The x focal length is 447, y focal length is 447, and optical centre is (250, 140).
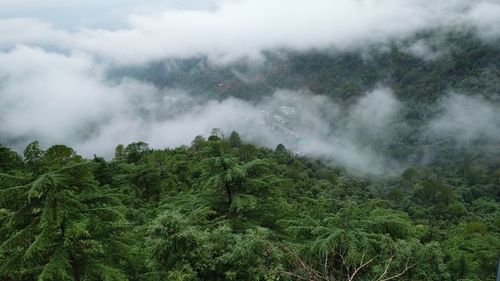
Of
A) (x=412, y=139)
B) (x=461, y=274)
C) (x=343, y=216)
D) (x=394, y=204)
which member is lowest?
(x=461, y=274)

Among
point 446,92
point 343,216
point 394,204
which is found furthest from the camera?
point 446,92

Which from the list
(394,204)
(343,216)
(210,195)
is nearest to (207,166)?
(210,195)

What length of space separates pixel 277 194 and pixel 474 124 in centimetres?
16954

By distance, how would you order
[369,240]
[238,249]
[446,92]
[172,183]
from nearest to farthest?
[238,249], [369,240], [172,183], [446,92]

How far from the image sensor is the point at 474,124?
16400 cm

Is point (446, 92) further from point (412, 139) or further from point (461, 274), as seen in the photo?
point (461, 274)

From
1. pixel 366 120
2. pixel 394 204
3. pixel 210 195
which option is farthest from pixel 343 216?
pixel 366 120

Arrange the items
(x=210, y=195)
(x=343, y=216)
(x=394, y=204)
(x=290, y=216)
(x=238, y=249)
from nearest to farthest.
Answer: (x=238, y=249) < (x=343, y=216) < (x=210, y=195) < (x=290, y=216) < (x=394, y=204)

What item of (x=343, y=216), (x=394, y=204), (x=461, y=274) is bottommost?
(x=461, y=274)

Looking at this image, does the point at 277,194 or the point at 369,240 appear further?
the point at 277,194

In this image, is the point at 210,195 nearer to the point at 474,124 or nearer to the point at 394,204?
the point at 394,204

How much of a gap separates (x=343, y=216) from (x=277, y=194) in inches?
103

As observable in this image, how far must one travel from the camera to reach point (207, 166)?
48.9ft

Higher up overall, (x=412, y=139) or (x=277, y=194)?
(x=412, y=139)
